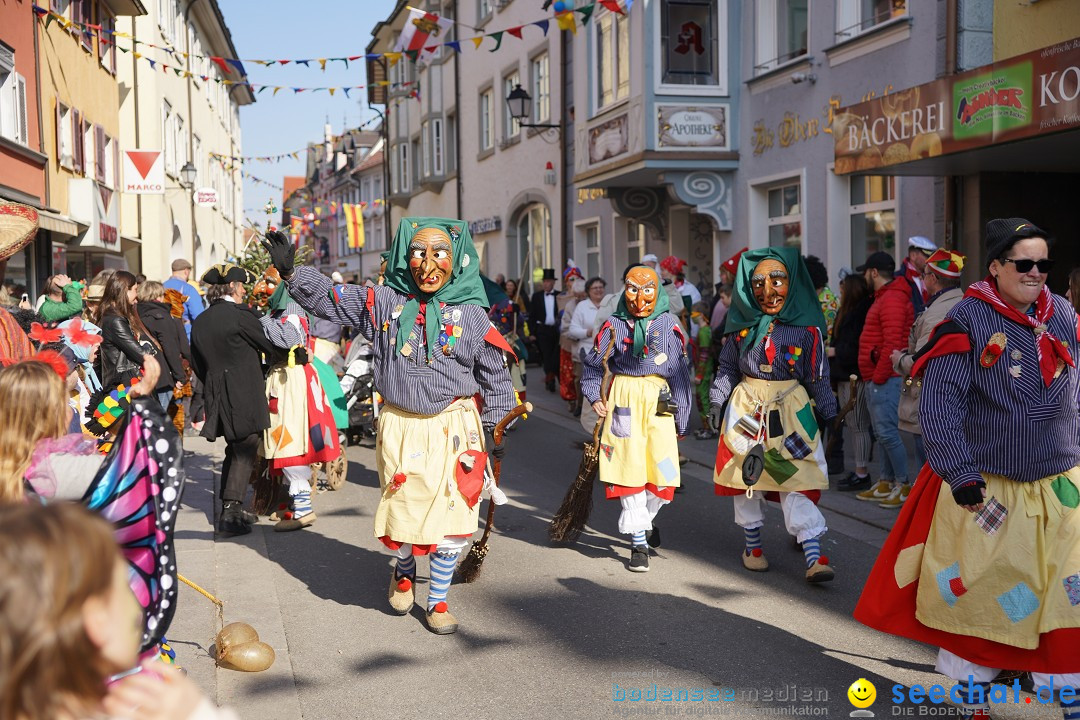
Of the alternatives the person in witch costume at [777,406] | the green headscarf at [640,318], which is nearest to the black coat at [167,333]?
the green headscarf at [640,318]

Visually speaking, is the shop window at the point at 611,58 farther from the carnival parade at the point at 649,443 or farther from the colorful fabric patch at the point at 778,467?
the colorful fabric patch at the point at 778,467

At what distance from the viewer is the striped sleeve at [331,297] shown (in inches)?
215

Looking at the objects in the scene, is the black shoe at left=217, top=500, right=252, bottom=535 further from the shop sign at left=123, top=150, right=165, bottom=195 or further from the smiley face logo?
the shop sign at left=123, top=150, right=165, bottom=195

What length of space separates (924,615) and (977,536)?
353 millimetres

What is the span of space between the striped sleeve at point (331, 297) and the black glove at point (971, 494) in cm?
A: 292

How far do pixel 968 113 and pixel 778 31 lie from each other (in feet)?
21.2

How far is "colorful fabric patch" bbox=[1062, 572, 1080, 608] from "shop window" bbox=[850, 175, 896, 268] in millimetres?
8953

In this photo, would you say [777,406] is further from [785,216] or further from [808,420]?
[785,216]

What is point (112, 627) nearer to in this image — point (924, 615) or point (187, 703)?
point (187, 703)

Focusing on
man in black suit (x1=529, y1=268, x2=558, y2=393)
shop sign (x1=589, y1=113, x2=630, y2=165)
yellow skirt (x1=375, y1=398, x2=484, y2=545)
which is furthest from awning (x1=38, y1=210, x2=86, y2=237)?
yellow skirt (x1=375, y1=398, x2=484, y2=545)

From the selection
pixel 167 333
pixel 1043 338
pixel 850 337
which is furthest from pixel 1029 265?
pixel 167 333

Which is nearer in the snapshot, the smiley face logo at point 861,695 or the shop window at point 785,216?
the smiley face logo at point 861,695

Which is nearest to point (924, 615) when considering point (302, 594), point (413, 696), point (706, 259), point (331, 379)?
point (413, 696)

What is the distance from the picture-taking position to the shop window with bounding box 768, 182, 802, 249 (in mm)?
14477
